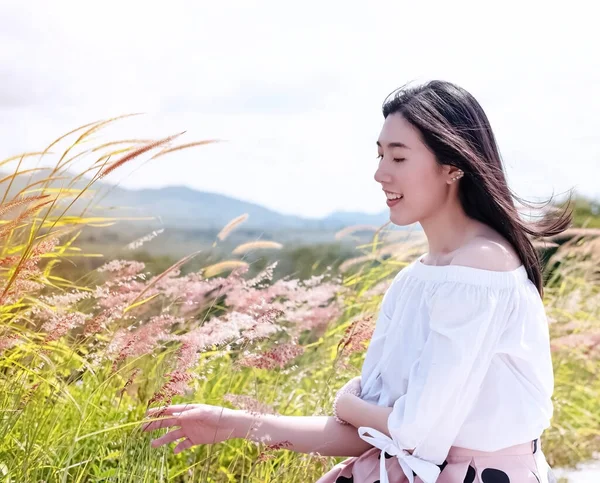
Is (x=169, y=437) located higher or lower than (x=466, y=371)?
lower

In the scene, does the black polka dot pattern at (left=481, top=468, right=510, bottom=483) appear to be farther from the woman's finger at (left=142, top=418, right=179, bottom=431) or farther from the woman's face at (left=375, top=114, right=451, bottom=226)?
the woman's finger at (left=142, top=418, right=179, bottom=431)

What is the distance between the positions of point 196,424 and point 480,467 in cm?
66

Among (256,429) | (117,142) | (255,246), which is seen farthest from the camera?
(255,246)

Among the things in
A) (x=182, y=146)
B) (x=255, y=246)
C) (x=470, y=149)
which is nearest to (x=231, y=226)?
(x=255, y=246)

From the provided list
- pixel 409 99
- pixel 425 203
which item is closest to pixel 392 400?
pixel 425 203

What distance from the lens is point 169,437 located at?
1.80 metres

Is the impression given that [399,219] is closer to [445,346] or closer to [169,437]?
[445,346]

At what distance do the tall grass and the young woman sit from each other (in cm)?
17

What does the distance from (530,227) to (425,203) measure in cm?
28

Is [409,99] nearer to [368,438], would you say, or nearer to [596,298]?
[368,438]

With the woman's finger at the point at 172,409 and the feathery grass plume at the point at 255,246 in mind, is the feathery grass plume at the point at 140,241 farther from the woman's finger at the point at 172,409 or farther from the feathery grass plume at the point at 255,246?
the woman's finger at the point at 172,409

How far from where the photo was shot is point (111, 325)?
114 inches

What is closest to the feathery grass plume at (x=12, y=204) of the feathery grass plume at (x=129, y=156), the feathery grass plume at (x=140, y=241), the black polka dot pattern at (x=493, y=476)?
the feathery grass plume at (x=129, y=156)

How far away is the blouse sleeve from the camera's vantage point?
5.21 ft
